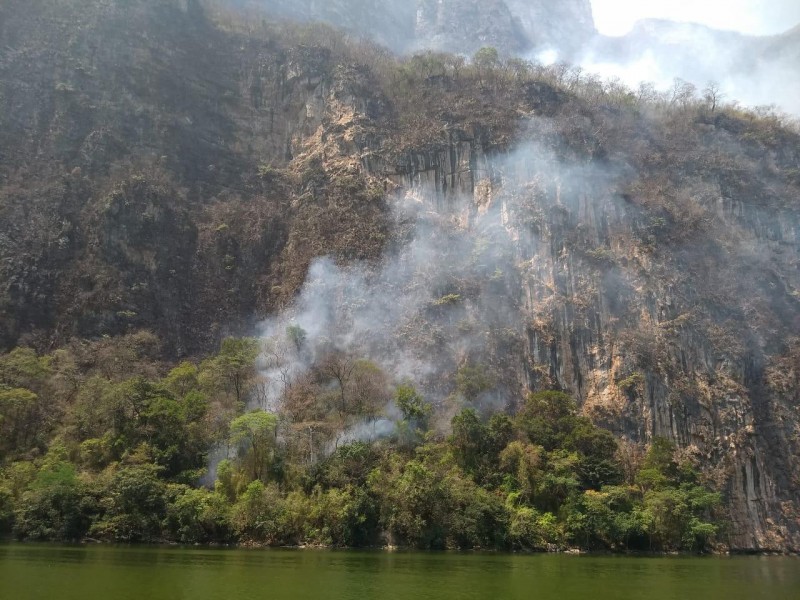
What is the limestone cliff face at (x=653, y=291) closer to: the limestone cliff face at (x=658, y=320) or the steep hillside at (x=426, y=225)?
the limestone cliff face at (x=658, y=320)

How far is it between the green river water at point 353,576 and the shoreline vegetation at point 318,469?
16.1 ft

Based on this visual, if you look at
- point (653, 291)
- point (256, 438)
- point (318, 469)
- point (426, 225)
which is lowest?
point (318, 469)

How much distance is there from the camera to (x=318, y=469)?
44656 millimetres

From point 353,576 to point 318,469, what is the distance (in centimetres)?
2001

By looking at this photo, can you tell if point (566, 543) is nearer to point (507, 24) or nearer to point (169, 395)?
point (169, 395)

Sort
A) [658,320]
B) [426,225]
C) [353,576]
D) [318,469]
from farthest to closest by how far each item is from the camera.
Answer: [426,225], [658,320], [318,469], [353,576]

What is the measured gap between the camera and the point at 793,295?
63.8 metres

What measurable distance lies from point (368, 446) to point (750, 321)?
38742 millimetres

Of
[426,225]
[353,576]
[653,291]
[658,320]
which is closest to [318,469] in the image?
[353,576]

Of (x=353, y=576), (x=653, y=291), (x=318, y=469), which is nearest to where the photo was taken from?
(x=353, y=576)

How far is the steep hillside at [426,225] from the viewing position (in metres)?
57.4

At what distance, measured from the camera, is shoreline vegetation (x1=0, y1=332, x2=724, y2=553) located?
4088 centimetres

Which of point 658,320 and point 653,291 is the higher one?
point 653,291

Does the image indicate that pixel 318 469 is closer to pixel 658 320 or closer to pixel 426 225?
pixel 426 225
